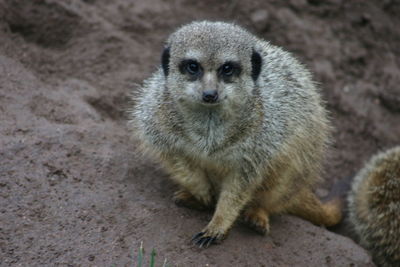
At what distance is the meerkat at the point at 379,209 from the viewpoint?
5.03m

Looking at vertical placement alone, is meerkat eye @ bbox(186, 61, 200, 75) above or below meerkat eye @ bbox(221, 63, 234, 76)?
below

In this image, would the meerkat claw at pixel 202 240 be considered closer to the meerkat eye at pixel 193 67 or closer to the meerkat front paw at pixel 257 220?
the meerkat front paw at pixel 257 220

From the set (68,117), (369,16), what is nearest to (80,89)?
(68,117)

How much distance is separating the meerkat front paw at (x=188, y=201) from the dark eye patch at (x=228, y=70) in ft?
3.37

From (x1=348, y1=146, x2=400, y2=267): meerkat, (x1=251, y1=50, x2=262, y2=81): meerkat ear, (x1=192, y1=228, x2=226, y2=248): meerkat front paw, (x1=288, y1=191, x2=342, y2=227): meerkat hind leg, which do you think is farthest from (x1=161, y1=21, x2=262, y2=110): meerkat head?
(x1=348, y1=146, x2=400, y2=267): meerkat

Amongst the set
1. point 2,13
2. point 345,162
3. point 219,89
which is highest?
point 219,89

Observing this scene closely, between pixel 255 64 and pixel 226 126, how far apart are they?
1.63ft

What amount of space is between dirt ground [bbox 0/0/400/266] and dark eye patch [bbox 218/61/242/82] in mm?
1102

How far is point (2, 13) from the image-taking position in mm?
5621

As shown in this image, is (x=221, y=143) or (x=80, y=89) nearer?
(x=221, y=143)

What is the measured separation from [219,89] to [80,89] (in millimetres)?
2039

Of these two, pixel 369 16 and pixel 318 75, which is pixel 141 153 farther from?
pixel 369 16

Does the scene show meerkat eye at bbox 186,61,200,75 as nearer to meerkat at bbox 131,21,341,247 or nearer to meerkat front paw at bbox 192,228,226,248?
meerkat at bbox 131,21,341,247

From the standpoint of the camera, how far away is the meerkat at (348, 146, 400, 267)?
16.5 ft
